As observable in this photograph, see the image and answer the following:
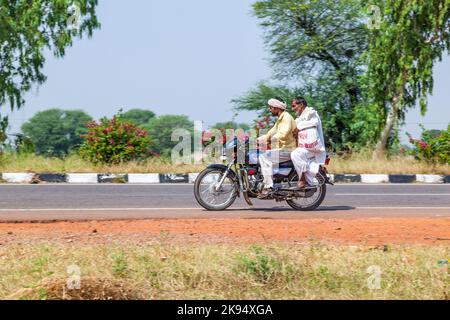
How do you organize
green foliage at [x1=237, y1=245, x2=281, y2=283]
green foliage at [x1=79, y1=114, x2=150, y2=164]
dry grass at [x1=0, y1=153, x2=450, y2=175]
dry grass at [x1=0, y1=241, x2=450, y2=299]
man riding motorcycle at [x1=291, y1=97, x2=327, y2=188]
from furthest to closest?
1. green foliage at [x1=79, y1=114, x2=150, y2=164]
2. dry grass at [x1=0, y1=153, x2=450, y2=175]
3. man riding motorcycle at [x1=291, y1=97, x2=327, y2=188]
4. green foliage at [x1=237, y1=245, x2=281, y2=283]
5. dry grass at [x1=0, y1=241, x2=450, y2=299]

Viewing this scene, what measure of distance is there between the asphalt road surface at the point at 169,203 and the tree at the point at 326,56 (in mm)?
7610

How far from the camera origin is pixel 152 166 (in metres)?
17.8

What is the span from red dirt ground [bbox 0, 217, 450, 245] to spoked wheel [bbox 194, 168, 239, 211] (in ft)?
3.61

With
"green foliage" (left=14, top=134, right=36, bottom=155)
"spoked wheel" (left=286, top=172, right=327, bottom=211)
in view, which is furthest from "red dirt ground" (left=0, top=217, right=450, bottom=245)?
"green foliage" (left=14, top=134, right=36, bottom=155)

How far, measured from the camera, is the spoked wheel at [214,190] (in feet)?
36.3

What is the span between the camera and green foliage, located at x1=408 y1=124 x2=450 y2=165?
1923 cm

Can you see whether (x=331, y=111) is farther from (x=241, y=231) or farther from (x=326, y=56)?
(x=241, y=231)

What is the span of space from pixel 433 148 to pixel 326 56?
5.42m

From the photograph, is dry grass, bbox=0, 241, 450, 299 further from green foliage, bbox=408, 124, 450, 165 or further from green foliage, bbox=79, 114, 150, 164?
green foliage, bbox=408, 124, 450, 165

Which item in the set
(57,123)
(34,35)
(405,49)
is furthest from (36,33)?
(57,123)

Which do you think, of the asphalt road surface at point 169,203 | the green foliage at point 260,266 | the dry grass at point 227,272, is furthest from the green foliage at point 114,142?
the green foliage at point 260,266

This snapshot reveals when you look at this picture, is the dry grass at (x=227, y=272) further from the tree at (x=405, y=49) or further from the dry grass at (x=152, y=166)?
the tree at (x=405, y=49)
